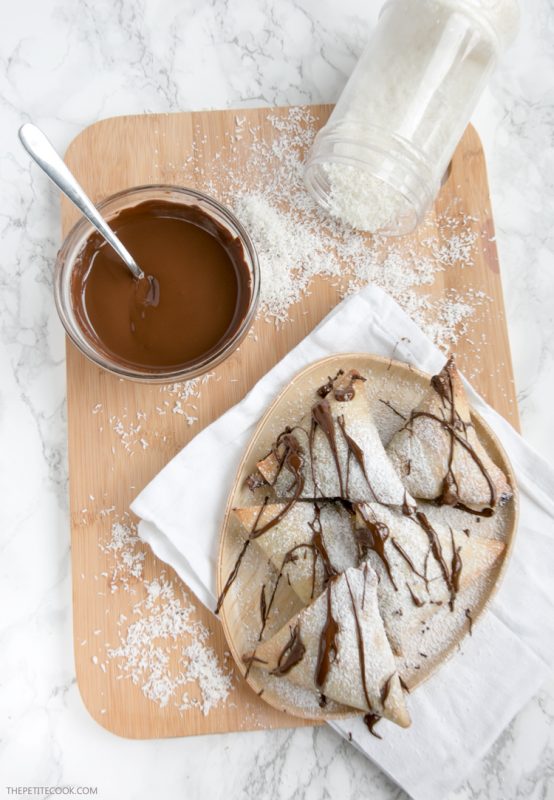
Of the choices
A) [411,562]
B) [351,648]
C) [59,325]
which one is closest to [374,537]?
[411,562]

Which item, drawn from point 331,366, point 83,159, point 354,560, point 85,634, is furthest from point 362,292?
point 85,634

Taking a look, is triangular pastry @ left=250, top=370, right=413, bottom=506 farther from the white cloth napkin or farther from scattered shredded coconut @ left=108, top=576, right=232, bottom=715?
scattered shredded coconut @ left=108, top=576, right=232, bottom=715

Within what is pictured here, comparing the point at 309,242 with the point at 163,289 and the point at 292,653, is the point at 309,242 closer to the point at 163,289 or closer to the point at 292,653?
the point at 163,289

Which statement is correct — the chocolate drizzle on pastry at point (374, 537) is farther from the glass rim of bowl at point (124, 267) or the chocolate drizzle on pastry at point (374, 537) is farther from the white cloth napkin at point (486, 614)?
the glass rim of bowl at point (124, 267)

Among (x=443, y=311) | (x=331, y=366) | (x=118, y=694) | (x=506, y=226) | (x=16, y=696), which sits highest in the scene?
(x=506, y=226)

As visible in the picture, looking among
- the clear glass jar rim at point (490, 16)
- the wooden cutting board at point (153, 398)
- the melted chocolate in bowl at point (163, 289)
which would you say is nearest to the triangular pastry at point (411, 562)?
the wooden cutting board at point (153, 398)

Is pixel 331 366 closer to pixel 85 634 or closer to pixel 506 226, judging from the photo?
pixel 506 226

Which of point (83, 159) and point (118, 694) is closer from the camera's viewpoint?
point (118, 694)
